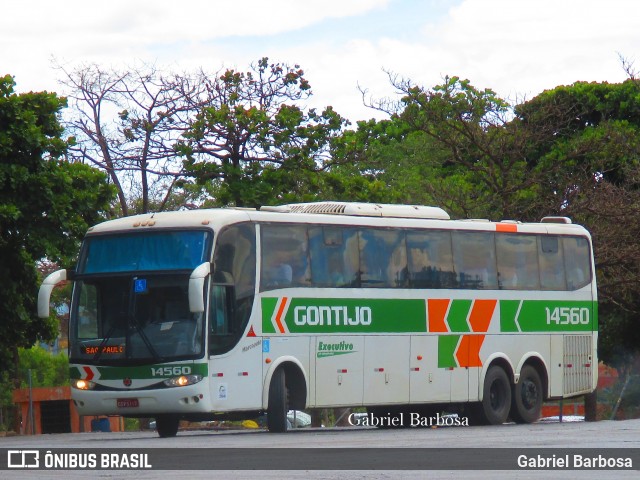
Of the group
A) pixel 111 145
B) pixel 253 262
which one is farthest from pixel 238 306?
pixel 111 145

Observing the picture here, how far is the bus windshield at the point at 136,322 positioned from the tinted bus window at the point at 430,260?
4.74 meters

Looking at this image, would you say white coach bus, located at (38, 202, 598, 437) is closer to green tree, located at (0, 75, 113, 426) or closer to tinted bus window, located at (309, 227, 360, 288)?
tinted bus window, located at (309, 227, 360, 288)

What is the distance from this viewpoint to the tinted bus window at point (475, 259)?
24.0 meters

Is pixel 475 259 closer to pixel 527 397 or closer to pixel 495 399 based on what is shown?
pixel 495 399

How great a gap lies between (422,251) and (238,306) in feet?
14.0

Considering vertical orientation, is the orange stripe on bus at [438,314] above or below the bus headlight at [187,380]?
above

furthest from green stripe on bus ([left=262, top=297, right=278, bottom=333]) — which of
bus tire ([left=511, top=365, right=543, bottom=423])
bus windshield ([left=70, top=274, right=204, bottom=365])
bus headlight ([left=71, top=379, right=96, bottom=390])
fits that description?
bus tire ([left=511, top=365, right=543, bottom=423])

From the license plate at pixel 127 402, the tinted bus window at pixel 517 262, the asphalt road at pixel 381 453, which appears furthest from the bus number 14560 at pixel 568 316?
the license plate at pixel 127 402

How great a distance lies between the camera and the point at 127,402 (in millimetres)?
19953

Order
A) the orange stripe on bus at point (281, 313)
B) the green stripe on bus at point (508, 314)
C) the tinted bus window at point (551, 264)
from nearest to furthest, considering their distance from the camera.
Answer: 1. the orange stripe on bus at point (281, 313)
2. the green stripe on bus at point (508, 314)
3. the tinted bus window at point (551, 264)

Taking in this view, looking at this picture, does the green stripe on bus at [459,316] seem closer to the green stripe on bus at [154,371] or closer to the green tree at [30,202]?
the green stripe on bus at [154,371]

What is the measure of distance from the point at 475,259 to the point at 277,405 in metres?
5.23

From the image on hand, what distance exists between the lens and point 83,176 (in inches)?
1074

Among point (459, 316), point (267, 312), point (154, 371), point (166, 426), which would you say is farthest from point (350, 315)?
point (154, 371)
